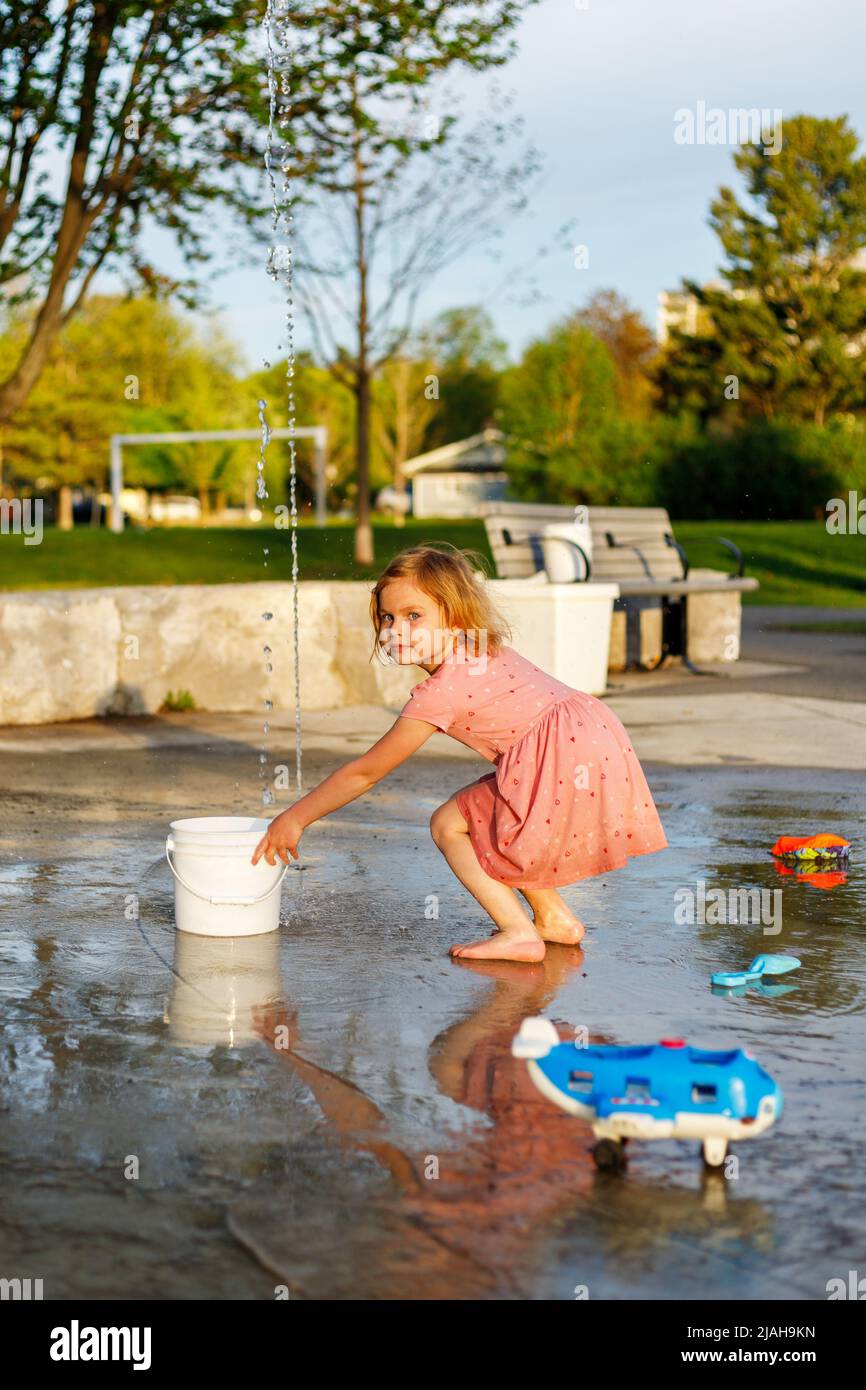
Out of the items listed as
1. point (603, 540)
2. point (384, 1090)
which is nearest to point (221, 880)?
point (384, 1090)

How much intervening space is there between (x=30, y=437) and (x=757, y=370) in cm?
2454

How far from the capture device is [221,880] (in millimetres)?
4699

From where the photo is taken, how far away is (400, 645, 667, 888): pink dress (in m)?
4.59

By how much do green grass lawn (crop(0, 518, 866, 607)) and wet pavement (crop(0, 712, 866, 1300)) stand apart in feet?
40.0

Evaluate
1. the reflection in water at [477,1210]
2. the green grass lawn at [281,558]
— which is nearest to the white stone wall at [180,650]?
the reflection in water at [477,1210]

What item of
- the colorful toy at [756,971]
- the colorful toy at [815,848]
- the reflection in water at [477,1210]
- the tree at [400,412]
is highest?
the tree at [400,412]

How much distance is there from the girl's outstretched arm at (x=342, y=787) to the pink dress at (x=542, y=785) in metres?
0.14

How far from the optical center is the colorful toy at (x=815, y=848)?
5.78m

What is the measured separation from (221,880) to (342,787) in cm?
57

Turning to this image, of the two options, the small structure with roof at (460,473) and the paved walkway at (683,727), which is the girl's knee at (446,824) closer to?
the paved walkway at (683,727)

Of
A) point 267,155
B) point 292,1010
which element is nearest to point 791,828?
point 292,1010

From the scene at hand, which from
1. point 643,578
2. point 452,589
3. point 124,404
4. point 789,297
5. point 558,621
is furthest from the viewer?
point 124,404

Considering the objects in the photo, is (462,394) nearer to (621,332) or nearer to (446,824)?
(621,332)

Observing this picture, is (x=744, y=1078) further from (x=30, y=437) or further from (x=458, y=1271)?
(x=30, y=437)
